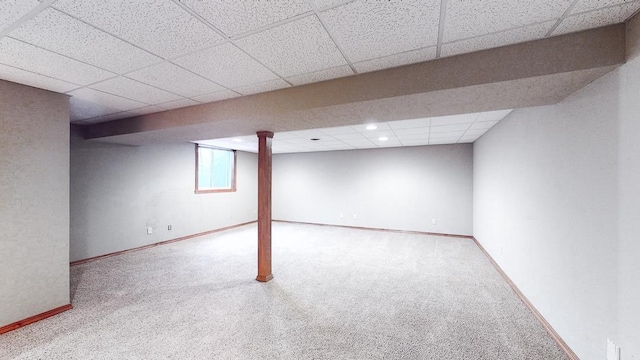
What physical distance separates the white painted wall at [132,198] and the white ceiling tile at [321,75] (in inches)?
162

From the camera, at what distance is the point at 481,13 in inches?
53.9

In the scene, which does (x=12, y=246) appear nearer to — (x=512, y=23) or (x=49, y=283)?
(x=49, y=283)

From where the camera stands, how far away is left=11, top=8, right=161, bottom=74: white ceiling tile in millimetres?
1464

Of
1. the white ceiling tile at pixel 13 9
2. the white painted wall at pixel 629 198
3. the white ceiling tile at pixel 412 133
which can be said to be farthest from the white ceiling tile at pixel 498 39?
the white ceiling tile at pixel 412 133

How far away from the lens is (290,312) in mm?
2572

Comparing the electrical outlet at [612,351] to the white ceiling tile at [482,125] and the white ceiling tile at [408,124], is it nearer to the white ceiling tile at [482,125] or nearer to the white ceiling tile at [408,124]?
the white ceiling tile at [408,124]

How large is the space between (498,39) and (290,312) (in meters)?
2.85

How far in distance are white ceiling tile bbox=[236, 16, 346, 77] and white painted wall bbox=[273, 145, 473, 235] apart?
4.84 metres

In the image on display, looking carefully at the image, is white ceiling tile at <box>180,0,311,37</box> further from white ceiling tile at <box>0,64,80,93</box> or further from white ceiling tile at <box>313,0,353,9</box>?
white ceiling tile at <box>0,64,80,93</box>

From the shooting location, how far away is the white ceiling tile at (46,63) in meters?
1.74

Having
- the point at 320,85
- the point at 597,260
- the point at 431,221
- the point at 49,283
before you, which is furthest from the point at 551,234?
the point at 49,283

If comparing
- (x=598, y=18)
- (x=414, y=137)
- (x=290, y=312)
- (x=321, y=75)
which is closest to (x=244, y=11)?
(x=321, y=75)

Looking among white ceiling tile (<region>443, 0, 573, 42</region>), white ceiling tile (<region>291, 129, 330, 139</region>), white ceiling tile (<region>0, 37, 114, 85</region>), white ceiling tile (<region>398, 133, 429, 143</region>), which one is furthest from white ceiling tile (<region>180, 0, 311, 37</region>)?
white ceiling tile (<region>398, 133, 429, 143</region>)

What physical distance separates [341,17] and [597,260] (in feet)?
7.19
